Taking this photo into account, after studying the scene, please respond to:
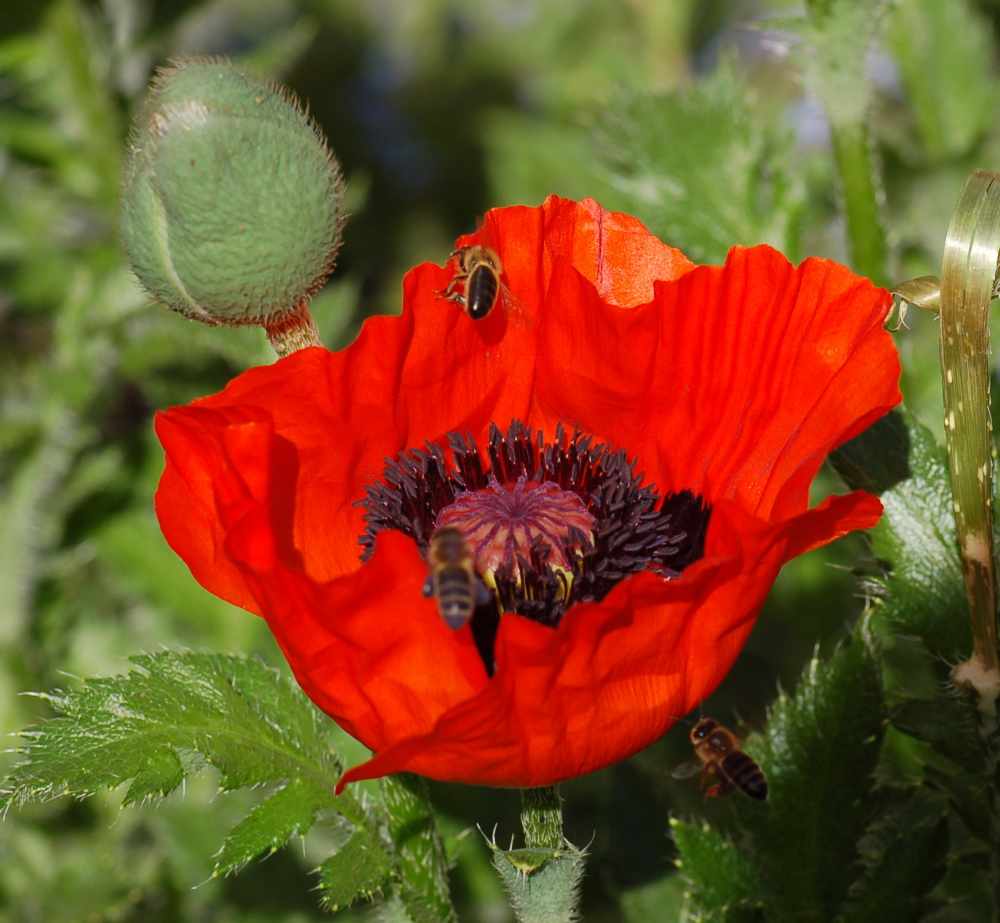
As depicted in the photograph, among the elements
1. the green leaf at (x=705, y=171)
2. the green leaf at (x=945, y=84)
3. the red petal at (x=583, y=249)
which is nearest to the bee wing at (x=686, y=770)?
the red petal at (x=583, y=249)

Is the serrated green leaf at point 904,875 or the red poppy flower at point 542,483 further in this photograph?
the serrated green leaf at point 904,875

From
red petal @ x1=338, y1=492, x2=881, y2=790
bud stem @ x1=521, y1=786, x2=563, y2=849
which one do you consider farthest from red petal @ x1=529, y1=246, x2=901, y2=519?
bud stem @ x1=521, y1=786, x2=563, y2=849

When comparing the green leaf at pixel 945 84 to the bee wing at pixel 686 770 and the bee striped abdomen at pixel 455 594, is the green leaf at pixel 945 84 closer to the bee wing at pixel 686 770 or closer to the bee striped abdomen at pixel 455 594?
the bee wing at pixel 686 770

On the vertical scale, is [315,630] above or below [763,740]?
above

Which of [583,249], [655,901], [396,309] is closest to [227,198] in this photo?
[583,249]

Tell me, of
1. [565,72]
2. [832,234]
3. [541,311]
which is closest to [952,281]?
[541,311]

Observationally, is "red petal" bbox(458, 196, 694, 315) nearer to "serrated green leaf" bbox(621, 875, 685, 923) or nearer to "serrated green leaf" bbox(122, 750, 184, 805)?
"serrated green leaf" bbox(122, 750, 184, 805)

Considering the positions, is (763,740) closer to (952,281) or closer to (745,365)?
(745,365)
